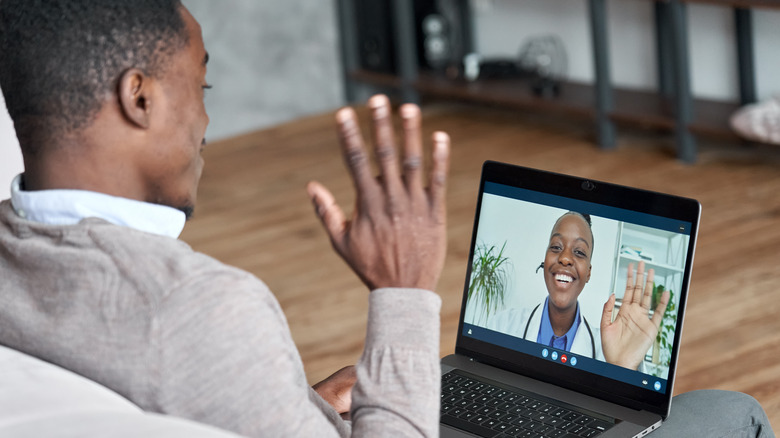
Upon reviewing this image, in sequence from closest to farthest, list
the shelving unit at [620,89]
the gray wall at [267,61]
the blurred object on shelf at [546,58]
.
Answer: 1. the shelving unit at [620,89]
2. the blurred object on shelf at [546,58]
3. the gray wall at [267,61]

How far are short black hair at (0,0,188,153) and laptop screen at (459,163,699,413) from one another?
23.2 inches

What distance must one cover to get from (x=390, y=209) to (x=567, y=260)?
46 centimetres

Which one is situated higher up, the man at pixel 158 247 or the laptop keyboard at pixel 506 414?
the man at pixel 158 247

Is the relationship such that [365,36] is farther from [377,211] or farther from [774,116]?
[377,211]

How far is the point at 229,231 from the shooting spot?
147 inches

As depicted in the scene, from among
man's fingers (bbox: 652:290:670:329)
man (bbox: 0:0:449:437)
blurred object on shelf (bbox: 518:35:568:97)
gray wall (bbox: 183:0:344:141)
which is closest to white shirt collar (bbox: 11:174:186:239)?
man (bbox: 0:0:449:437)

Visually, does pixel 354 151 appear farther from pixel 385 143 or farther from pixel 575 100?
pixel 575 100

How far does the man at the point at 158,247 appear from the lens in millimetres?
830

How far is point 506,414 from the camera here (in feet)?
4.10

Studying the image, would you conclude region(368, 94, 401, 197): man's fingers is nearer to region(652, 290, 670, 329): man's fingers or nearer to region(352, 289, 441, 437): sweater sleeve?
region(352, 289, 441, 437): sweater sleeve

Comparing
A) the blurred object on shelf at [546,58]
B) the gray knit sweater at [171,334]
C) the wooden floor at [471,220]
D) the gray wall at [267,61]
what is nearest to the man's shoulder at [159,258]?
the gray knit sweater at [171,334]

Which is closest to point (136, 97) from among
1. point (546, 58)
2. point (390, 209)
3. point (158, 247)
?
point (158, 247)

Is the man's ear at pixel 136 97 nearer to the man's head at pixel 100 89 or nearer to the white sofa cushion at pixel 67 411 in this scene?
the man's head at pixel 100 89

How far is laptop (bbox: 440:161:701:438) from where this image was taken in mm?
1210
